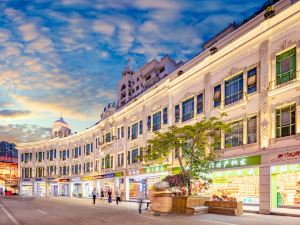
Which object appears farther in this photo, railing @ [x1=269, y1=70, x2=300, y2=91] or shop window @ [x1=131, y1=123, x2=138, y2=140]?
shop window @ [x1=131, y1=123, x2=138, y2=140]

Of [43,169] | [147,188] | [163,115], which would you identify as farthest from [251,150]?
[43,169]

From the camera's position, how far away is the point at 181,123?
33031mm

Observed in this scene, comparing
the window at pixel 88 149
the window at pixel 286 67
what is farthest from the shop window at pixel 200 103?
the window at pixel 88 149

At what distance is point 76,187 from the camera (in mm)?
66125

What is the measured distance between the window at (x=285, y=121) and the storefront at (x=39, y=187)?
6231cm

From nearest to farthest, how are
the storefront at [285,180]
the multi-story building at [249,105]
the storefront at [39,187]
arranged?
the storefront at [285,180]
the multi-story building at [249,105]
the storefront at [39,187]

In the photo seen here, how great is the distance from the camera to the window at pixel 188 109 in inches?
1245

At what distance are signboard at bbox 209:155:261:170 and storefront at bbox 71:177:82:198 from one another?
40.8 metres

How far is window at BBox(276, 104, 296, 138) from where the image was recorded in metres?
20.9

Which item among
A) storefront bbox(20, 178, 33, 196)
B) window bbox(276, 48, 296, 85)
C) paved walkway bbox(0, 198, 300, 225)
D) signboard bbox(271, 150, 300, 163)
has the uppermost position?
window bbox(276, 48, 296, 85)

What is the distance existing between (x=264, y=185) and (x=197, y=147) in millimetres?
4756

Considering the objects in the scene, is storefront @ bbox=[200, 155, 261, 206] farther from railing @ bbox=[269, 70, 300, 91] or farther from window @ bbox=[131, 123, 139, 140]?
window @ bbox=[131, 123, 139, 140]

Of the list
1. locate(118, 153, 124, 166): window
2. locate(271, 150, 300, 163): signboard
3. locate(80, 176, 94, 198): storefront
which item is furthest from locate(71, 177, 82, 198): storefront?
locate(271, 150, 300, 163): signboard

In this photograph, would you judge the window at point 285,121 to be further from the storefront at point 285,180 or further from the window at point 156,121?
the window at point 156,121
